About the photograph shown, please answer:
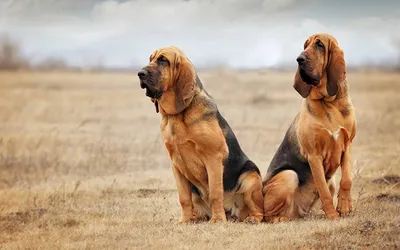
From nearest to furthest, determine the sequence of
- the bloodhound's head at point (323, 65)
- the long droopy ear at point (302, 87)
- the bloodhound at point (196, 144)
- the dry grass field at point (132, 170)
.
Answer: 1. the dry grass field at point (132, 170)
2. the bloodhound's head at point (323, 65)
3. the bloodhound at point (196, 144)
4. the long droopy ear at point (302, 87)

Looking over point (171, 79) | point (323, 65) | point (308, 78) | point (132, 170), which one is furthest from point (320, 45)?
point (132, 170)

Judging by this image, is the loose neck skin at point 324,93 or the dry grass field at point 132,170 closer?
the dry grass field at point 132,170

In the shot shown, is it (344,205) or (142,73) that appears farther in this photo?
(344,205)

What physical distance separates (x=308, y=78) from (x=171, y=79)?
1632mm

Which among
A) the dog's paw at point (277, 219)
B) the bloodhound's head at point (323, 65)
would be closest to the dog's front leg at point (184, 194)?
Result: the dog's paw at point (277, 219)

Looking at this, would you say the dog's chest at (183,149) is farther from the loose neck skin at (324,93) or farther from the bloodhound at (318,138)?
the loose neck skin at (324,93)

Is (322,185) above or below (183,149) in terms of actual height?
below

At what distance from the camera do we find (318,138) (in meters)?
9.67

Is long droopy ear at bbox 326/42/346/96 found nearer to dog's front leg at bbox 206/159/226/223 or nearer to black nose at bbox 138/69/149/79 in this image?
dog's front leg at bbox 206/159/226/223

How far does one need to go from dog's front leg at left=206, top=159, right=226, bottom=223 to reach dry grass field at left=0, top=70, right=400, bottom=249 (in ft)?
1.04

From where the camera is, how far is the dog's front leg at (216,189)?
32.1 feet

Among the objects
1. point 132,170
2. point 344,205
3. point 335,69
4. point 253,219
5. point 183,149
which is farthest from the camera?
point 132,170

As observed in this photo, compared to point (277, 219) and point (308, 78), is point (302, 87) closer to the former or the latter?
point (308, 78)

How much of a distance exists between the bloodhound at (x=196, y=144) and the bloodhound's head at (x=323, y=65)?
4.06ft
